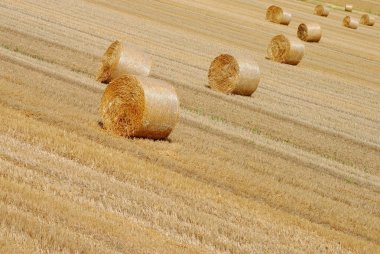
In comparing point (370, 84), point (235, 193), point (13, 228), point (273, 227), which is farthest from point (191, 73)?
point (13, 228)

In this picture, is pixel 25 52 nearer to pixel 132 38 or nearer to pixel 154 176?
pixel 132 38

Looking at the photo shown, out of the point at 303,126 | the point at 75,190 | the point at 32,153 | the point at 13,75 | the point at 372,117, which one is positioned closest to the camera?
the point at 75,190

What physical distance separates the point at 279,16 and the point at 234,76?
21753mm

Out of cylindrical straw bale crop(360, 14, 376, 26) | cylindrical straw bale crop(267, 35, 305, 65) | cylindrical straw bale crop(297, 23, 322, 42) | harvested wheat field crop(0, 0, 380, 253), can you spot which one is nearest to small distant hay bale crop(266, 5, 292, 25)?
cylindrical straw bale crop(297, 23, 322, 42)

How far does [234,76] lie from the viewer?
18969mm

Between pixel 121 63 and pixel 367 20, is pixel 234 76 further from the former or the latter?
pixel 367 20

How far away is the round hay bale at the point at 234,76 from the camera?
18891 mm

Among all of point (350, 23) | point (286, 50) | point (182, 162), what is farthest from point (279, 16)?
point (182, 162)

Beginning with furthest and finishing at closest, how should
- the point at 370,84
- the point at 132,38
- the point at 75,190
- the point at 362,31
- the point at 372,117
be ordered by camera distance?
the point at 362,31 < the point at 370,84 < the point at 132,38 < the point at 372,117 < the point at 75,190

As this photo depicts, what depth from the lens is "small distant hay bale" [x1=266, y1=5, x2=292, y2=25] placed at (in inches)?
1565

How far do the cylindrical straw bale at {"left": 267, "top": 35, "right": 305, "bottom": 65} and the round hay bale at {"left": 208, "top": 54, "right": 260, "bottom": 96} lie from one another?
7.60 meters

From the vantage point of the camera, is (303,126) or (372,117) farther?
(372,117)

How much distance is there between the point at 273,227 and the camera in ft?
28.3

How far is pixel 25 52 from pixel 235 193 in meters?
9.75
